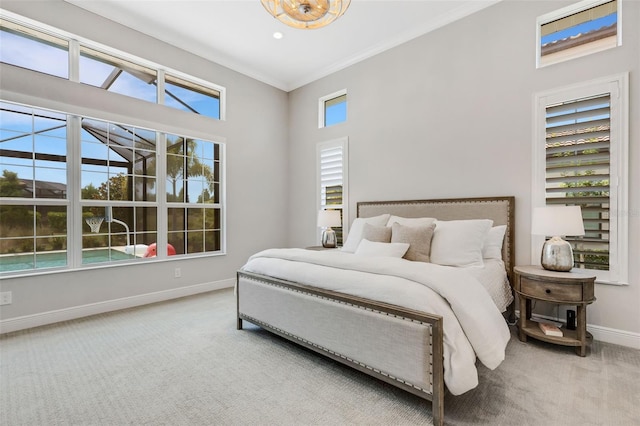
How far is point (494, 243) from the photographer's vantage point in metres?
3.02

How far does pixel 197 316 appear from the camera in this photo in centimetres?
336

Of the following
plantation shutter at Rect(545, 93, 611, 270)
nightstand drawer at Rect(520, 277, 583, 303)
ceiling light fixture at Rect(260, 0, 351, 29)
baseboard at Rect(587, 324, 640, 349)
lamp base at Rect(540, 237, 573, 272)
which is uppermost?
ceiling light fixture at Rect(260, 0, 351, 29)

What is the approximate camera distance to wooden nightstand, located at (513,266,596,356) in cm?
232

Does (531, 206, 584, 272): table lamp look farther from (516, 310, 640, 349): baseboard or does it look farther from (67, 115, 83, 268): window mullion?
(67, 115, 83, 268): window mullion

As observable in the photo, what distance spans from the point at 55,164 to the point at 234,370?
Result: 2.92 metres

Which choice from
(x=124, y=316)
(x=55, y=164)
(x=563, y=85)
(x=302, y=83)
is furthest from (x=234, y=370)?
(x=302, y=83)

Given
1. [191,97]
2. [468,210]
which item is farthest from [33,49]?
[468,210]

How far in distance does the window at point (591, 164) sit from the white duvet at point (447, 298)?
147 cm

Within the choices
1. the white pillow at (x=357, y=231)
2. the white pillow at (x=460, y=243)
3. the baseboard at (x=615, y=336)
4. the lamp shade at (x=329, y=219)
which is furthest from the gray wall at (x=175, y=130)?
the baseboard at (x=615, y=336)

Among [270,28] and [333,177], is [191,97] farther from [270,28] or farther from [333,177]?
[333,177]

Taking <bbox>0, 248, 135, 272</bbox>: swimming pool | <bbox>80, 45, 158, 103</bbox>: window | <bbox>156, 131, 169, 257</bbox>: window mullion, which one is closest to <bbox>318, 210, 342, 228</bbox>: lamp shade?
<bbox>156, 131, 169, 257</bbox>: window mullion

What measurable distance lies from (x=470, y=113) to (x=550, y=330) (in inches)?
89.0

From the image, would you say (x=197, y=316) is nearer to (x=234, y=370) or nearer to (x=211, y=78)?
(x=234, y=370)

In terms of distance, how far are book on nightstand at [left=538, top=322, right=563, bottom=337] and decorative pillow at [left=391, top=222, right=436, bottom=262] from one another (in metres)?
1.04
